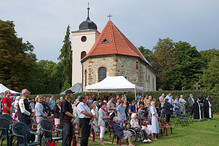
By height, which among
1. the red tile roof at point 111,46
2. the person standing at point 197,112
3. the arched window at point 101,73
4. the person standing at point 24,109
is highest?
the red tile roof at point 111,46

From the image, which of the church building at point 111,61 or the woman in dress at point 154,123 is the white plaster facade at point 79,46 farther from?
the woman in dress at point 154,123

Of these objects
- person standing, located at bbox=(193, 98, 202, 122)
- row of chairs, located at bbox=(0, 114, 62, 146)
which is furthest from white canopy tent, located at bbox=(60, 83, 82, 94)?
row of chairs, located at bbox=(0, 114, 62, 146)

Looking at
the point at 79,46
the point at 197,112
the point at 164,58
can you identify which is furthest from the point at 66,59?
the point at 197,112

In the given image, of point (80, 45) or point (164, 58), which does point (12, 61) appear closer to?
point (80, 45)

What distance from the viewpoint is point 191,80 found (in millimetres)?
40812

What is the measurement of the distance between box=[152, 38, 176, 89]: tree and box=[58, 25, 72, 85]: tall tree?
17.7 metres

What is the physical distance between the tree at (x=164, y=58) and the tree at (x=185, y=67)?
955 millimetres

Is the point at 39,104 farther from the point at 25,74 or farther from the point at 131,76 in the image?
the point at 25,74

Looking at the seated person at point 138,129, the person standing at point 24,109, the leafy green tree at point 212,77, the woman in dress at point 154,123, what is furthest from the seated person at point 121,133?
the leafy green tree at point 212,77

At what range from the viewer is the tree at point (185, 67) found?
41.3 meters

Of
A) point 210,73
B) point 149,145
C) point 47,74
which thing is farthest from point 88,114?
point 47,74

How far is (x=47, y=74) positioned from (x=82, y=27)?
21.4 meters

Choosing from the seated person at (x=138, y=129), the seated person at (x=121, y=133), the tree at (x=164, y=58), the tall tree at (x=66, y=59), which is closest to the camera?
the seated person at (x=121, y=133)

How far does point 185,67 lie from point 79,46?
67.1ft
